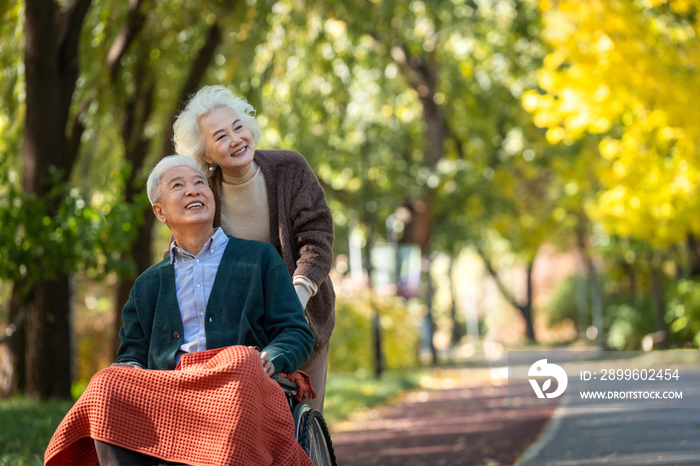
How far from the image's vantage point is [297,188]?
3973 millimetres

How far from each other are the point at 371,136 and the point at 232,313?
1809cm

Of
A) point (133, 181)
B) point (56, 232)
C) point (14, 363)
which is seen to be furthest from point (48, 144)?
point (133, 181)

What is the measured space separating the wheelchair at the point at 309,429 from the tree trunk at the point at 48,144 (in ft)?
17.5

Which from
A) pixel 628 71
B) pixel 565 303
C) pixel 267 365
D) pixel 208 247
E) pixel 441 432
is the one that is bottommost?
pixel 565 303

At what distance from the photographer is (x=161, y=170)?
3.63 metres

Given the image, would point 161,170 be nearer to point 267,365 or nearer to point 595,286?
point 267,365

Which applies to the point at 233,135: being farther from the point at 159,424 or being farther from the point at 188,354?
the point at 159,424

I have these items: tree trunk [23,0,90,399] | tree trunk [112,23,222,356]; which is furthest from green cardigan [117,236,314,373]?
tree trunk [112,23,222,356]

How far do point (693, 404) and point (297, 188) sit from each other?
7909mm

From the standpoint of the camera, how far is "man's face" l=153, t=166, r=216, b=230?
3527 millimetres

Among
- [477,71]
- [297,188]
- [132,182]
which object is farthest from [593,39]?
[477,71]

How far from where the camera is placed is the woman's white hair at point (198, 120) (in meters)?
3.89

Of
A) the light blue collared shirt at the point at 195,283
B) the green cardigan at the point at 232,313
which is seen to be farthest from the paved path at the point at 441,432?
the light blue collared shirt at the point at 195,283

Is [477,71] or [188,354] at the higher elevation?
[477,71]
